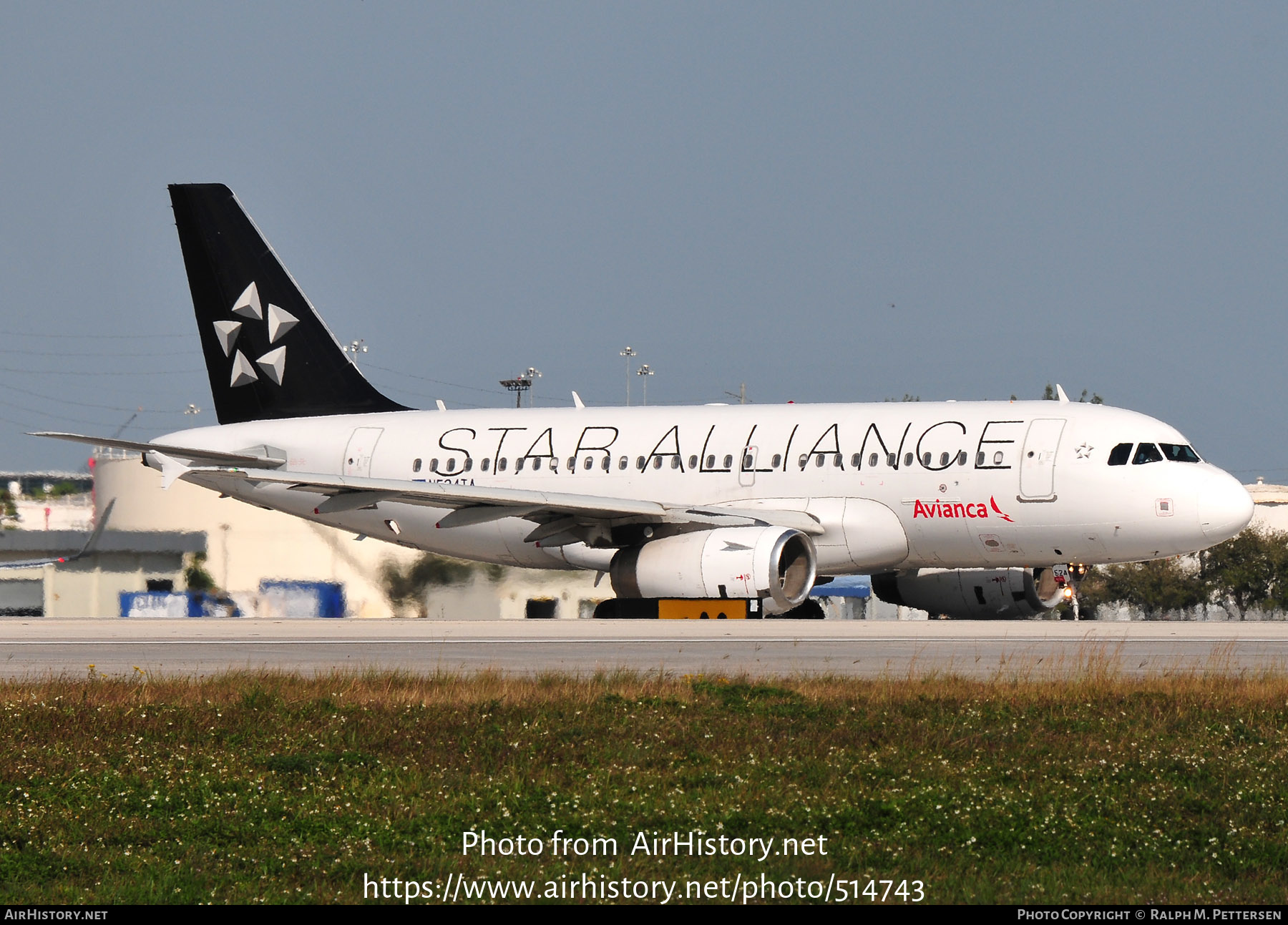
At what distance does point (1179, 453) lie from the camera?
2708cm

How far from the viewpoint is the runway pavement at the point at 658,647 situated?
1703 cm

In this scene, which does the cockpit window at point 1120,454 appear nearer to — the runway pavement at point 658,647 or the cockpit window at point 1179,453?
the cockpit window at point 1179,453

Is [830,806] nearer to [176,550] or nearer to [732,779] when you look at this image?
[732,779]

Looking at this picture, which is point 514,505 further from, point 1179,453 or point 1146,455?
point 1179,453

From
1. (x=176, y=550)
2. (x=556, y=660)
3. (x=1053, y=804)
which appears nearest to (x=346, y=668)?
(x=556, y=660)

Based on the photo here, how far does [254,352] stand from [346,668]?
63.1 feet

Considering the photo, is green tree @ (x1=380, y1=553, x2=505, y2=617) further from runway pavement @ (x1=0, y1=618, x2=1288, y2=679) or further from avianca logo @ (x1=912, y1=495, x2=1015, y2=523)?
avianca logo @ (x1=912, y1=495, x2=1015, y2=523)

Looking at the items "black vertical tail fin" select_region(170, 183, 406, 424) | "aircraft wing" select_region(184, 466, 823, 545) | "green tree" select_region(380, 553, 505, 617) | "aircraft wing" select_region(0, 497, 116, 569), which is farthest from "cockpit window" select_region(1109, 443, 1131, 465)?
"aircraft wing" select_region(0, 497, 116, 569)

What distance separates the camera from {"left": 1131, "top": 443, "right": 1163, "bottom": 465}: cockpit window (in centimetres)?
2669

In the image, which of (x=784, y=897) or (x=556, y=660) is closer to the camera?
(x=784, y=897)

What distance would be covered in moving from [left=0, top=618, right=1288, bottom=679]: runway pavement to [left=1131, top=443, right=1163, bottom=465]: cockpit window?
9.30ft

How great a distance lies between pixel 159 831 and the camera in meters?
8.66

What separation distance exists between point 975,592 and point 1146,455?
5.81 metres

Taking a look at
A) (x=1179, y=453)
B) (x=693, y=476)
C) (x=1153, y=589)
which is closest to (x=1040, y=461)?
(x=1179, y=453)
